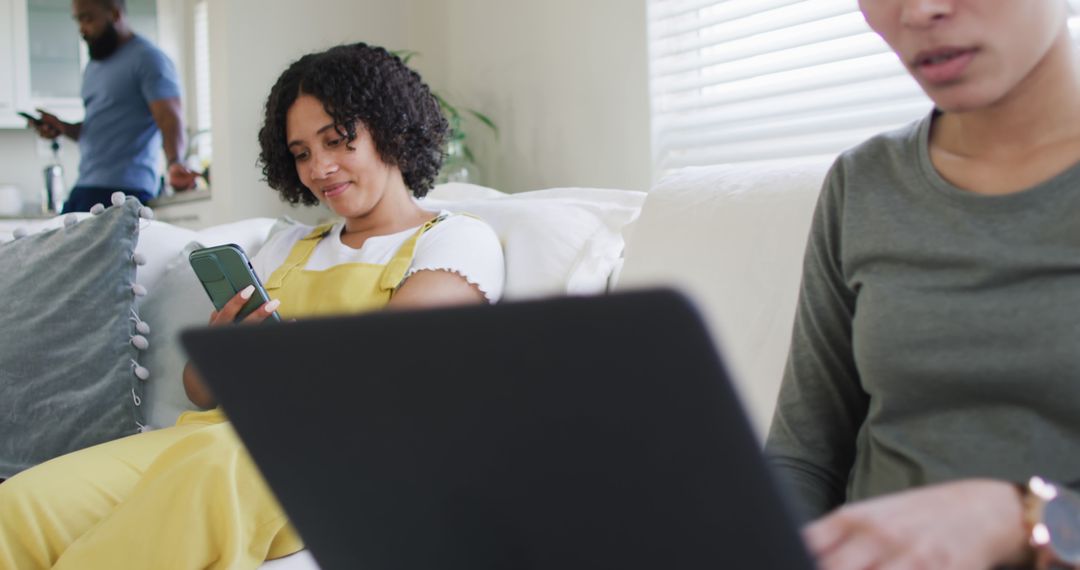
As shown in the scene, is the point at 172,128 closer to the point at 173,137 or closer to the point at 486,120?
the point at 173,137

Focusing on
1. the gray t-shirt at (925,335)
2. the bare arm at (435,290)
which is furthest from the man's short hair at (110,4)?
the gray t-shirt at (925,335)

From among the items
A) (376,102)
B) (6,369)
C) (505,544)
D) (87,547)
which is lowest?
(87,547)

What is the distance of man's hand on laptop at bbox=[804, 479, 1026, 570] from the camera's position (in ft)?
1.64

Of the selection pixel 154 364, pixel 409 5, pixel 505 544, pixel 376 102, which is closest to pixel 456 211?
pixel 376 102

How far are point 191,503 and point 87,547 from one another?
6.3 inches

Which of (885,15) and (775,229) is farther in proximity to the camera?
(775,229)

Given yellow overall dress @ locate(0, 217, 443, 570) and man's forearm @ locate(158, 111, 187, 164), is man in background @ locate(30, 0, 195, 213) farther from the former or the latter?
yellow overall dress @ locate(0, 217, 443, 570)

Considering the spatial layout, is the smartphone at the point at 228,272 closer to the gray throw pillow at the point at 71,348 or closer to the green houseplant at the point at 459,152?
the gray throw pillow at the point at 71,348

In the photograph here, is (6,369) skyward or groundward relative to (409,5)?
groundward

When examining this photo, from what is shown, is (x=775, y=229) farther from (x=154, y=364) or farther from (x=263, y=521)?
(x=154, y=364)

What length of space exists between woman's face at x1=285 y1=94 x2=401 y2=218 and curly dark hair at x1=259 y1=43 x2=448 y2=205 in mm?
18

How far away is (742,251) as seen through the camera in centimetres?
124

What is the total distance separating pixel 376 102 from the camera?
1.77m

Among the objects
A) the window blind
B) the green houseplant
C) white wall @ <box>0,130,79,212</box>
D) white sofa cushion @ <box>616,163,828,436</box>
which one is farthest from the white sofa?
white wall @ <box>0,130,79,212</box>
